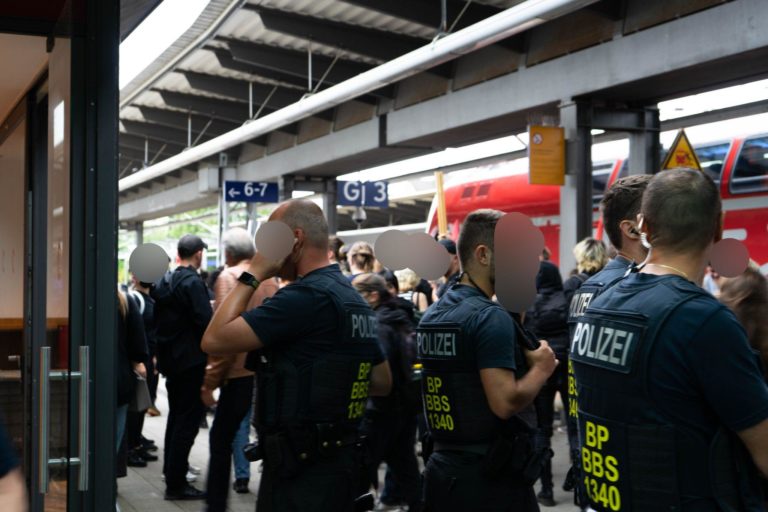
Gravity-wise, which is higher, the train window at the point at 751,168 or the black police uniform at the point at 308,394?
the train window at the point at 751,168

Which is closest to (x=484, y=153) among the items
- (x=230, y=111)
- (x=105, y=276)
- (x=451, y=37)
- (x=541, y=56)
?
(x=230, y=111)

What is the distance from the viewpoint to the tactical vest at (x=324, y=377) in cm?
351

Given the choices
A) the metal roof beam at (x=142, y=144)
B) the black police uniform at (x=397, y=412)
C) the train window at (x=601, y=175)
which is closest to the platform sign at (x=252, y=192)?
the metal roof beam at (x=142, y=144)

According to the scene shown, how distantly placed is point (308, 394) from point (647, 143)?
9651mm

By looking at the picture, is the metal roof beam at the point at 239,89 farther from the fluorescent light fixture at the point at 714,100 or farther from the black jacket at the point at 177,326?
the black jacket at the point at 177,326

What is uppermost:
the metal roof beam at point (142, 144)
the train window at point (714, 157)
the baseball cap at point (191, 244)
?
the metal roof beam at point (142, 144)

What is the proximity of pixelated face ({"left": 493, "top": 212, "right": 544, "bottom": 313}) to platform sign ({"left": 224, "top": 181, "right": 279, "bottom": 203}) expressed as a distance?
14059 millimetres

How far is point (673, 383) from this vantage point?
235cm

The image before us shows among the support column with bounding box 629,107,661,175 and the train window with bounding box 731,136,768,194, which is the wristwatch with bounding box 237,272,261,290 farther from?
the train window with bounding box 731,136,768,194

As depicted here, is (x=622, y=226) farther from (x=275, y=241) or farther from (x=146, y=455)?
(x=146, y=455)

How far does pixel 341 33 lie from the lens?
43.7 feet

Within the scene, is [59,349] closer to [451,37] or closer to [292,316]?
[292,316]

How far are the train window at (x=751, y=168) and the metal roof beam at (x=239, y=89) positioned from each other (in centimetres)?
716

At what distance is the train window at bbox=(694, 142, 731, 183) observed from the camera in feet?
48.3
